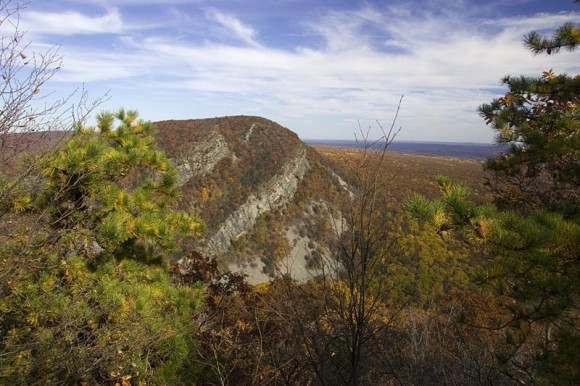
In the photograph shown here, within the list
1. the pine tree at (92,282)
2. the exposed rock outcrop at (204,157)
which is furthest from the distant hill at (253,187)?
the pine tree at (92,282)

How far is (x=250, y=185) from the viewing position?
163ft

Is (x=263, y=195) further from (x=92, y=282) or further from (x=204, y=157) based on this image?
(x=92, y=282)

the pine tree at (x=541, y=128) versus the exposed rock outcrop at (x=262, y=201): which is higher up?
the pine tree at (x=541, y=128)

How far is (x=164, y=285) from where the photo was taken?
24.6 feet

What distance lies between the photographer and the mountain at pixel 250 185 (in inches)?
1645

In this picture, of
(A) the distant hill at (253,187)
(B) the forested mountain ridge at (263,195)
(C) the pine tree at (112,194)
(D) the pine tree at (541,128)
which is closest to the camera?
(D) the pine tree at (541,128)

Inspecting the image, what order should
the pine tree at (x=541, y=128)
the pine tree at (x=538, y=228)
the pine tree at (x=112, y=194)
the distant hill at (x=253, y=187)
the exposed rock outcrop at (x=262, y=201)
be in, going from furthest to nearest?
1. the exposed rock outcrop at (x=262, y=201)
2. the distant hill at (x=253, y=187)
3. the pine tree at (x=112, y=194)
4. the pine tree at (x=541, y=128)
5. the pine tree at (x=538, y=228)

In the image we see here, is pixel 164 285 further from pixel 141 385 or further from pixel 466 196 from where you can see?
pixel 466 196

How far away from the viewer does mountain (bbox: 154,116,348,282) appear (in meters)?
41.8

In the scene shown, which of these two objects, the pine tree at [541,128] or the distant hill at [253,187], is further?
the distant hill at [253,187]

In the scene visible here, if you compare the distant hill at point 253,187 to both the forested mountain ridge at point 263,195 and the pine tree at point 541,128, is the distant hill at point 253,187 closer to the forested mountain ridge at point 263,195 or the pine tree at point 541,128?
the forested mountain ridge at point 263,195

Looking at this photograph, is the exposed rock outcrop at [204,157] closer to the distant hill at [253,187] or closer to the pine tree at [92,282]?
the distant hill at [253,187]

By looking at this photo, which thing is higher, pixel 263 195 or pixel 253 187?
pixel 253 187

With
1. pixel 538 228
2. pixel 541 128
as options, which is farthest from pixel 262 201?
pixel 538 228
